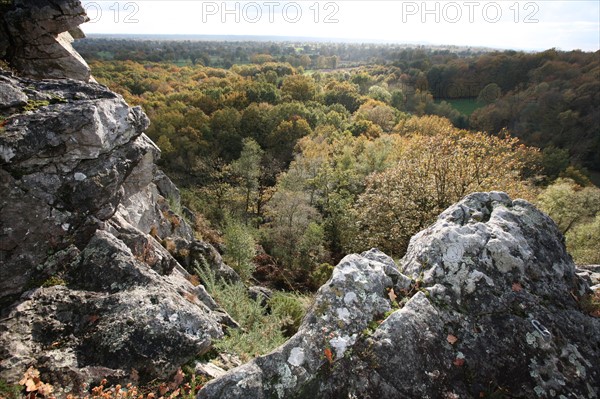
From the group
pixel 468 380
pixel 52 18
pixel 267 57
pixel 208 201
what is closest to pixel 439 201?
pixel 468 380

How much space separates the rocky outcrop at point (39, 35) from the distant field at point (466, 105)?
86866 millimetres

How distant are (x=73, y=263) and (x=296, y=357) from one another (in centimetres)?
553

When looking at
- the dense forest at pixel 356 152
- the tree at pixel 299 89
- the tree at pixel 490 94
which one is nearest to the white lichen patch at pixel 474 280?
the dense forest at pixel 356 152

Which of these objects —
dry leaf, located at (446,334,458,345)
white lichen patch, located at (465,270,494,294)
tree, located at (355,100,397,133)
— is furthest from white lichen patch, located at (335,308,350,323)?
tree, located at (355,100,397,133)

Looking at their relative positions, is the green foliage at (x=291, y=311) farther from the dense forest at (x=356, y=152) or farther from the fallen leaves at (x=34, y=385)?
the dense forest at (x=356, y=152)

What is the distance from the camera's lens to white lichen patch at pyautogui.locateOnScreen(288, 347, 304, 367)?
5.27 metres

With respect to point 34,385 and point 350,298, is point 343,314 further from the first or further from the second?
point 34,385

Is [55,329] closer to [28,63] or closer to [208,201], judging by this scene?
[28,63]

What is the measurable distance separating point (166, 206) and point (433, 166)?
14803 mm

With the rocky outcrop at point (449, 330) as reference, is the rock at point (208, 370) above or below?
below

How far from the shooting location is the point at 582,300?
6555 millimetres

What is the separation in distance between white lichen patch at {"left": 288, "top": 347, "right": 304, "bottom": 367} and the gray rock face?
263 cm

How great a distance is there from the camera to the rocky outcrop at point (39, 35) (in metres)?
10.1

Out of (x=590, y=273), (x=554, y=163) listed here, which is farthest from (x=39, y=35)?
(x=554, y=163)
